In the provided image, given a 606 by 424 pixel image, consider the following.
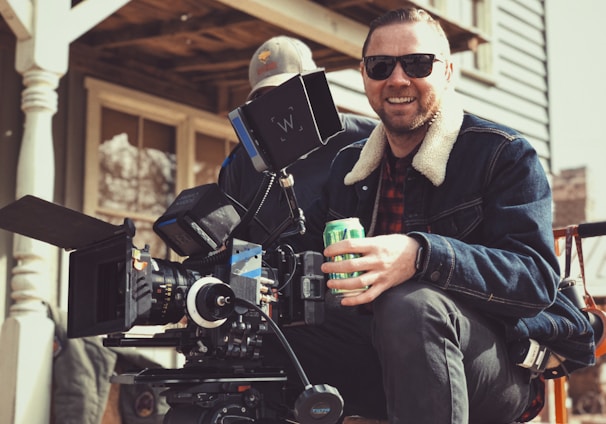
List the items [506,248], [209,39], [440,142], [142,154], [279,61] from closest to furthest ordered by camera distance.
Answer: [506,248] < [440,142] < [279,61] < [209,39] < [142,154]

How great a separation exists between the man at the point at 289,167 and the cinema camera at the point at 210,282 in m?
0.78

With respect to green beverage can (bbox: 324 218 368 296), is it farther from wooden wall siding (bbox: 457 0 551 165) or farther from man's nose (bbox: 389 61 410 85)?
wooden wall siding (bbox: 457 0 551 165)

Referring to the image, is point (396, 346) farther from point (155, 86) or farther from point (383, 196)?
point (155, 86)

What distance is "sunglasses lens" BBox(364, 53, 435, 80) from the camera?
2570mm

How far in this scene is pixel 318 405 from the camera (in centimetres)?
211

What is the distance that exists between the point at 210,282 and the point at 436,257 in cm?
56

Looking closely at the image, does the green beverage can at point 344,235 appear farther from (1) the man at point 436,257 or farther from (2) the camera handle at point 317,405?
(2) the camera handle at point 317,405

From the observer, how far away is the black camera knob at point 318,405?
6.86ft

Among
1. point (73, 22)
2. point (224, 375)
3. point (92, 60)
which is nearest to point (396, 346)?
point (224, 375)

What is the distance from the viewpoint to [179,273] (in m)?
2.27

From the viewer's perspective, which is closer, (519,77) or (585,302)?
(585,302)

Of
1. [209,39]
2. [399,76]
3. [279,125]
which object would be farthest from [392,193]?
[209,39]

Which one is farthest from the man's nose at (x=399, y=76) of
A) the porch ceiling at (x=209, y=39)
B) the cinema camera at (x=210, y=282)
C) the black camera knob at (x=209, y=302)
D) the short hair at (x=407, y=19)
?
the porch ceiling at (x=209, y=39)

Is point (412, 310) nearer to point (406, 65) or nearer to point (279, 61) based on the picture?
point (406, 65)
